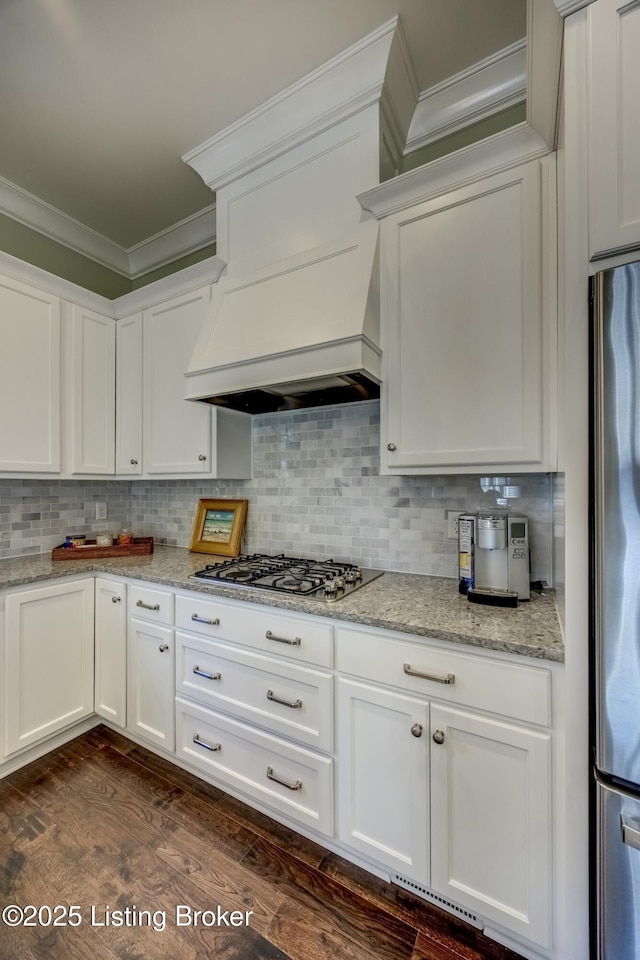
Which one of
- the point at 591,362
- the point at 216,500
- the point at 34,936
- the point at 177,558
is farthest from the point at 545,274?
the point at 34,936

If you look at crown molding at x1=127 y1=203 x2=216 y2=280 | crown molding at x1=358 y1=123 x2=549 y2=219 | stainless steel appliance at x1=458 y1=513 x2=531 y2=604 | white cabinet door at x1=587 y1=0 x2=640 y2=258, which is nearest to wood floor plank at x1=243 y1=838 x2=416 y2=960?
stainless steel appliance at x1=458 y1=513 x2=531 y2=604

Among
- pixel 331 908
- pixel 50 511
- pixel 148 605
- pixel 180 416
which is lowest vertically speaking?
pixel 331 908

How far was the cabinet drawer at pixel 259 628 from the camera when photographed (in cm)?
140

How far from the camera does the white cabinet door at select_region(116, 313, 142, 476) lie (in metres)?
2.41

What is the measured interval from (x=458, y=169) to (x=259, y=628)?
1812 mm

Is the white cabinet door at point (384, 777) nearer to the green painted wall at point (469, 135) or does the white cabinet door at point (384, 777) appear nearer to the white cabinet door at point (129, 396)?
the white cabinet door at point (129, 396)

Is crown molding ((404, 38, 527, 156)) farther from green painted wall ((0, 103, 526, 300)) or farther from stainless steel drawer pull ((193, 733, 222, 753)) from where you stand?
stainless steel drawer pull ((193, 733, 222, 753))

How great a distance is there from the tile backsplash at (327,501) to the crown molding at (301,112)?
1.21 metres

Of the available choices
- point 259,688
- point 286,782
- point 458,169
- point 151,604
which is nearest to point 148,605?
point 151,604

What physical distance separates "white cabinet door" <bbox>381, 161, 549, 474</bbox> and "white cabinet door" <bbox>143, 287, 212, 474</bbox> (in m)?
1.08

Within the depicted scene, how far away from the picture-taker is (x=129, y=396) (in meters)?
2.46

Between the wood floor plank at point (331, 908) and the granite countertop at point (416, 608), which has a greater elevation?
the granite countertop at point (416, 608)

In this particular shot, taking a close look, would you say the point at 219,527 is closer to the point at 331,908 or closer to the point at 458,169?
the point at 331,908

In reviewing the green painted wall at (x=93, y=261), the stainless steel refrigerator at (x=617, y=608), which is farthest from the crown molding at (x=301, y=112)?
the stainless steel refrigerator at (x=617, y=608)
